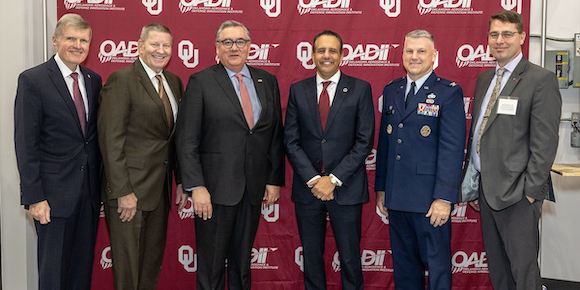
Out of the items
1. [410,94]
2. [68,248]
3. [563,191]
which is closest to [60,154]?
[68,248]

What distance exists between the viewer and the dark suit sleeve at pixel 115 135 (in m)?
2.57

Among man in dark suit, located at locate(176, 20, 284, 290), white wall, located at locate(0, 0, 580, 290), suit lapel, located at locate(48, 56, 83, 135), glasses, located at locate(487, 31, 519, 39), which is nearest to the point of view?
suit lapel, located at locate(48, 56, 83, 135)

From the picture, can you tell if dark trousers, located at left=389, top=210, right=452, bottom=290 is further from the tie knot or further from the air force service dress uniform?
the tie knot

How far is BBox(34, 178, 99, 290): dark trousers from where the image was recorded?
2.55m

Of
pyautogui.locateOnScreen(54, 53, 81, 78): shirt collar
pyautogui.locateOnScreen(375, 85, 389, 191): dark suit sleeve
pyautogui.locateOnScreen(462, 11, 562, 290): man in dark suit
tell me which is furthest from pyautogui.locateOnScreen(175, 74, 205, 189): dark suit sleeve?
pyautogui.locateOnScreen(462, 11, 562, 290): man in dark suit

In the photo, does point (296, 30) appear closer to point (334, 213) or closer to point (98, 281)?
point (334, 213)

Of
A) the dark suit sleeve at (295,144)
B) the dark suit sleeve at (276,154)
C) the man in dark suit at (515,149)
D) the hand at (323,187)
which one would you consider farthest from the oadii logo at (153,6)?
the man in dark suit at (515,149)

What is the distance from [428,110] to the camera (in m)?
2.71

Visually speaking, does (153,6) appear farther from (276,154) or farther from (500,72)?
(500,72)

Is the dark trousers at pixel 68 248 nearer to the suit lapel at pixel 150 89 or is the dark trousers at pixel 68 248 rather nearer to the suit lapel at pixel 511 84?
the suit lapel at pixel 150 89

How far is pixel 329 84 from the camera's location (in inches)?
118

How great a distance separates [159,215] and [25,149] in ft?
2.84

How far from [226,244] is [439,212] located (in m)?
1.38

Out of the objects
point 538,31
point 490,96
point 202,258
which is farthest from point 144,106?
point 538,31
